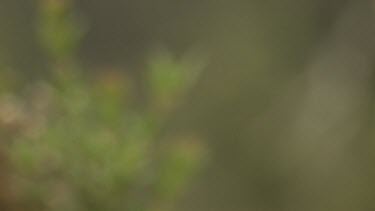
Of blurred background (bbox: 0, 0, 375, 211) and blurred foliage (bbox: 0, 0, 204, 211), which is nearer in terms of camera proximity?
blurred foliage (bbox: 0, 0, 204, 211)

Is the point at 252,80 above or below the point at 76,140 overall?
above

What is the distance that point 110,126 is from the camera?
0.85 m

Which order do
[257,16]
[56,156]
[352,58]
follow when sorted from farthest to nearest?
[257,16] → [352,58] → [56,156]

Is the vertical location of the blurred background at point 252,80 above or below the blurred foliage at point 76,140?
above

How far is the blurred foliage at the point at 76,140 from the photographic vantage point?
83cm

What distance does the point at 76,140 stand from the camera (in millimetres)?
837

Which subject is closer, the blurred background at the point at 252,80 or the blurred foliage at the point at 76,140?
the blurred foliage at the point at 76,140

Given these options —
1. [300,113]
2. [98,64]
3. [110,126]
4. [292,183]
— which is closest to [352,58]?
[300,113]

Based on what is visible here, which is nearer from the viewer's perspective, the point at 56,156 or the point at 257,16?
the point at 56,156

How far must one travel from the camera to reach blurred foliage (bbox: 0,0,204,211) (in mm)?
829

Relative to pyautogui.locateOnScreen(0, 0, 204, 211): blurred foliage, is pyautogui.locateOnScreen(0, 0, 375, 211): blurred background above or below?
above

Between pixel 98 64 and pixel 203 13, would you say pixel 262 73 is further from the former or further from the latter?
pixel 98 64

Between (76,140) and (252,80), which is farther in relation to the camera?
(252,80)

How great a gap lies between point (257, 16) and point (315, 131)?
0.99 ft
